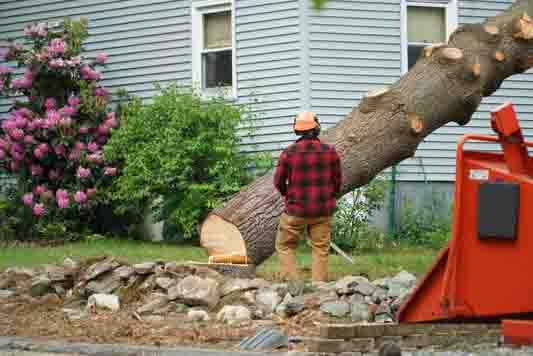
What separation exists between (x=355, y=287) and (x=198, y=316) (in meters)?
1.34

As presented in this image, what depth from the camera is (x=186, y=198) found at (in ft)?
56.6

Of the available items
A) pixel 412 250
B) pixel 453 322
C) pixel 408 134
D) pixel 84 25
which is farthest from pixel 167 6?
pixel 453 322

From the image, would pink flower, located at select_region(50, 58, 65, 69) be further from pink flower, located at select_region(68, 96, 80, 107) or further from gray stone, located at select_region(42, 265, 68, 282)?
gray stone, located at select_region(42, 265, 68, 282)

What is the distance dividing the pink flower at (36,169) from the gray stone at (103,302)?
396 inches

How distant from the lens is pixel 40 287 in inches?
392

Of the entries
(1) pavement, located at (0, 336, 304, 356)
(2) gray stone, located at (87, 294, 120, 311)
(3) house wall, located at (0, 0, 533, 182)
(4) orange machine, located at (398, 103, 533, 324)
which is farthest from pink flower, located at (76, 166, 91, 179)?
(4) orange machine, located at (398, 103, 533, 324)

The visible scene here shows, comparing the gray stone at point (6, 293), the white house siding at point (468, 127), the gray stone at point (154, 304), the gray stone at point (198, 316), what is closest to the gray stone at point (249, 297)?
the gray stone at point (198, 316)

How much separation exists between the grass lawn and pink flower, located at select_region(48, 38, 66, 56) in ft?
11.5

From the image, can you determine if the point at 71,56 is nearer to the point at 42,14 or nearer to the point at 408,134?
the point at 42,14

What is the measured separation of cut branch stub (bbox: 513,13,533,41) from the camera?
433 inches

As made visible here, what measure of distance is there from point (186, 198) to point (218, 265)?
682cm

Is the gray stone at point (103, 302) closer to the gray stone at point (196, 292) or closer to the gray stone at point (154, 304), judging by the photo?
the gray stone at point (154, 304)

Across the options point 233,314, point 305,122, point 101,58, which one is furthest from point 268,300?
point 101,58

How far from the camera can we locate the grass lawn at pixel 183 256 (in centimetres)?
1276
